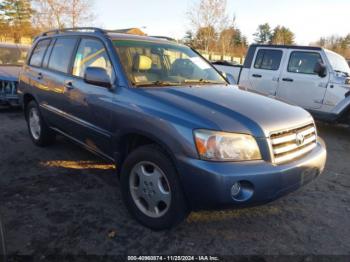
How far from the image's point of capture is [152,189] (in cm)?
275

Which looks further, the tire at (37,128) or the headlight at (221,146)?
the tire at (37,128)

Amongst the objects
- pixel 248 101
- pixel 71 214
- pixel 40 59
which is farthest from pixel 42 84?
pixel 248 101

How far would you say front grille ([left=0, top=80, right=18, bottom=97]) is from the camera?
298 inches

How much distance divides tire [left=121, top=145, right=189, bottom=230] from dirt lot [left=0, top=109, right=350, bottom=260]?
0.16 metres

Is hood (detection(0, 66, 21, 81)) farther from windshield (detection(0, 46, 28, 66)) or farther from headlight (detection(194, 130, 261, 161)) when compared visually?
headlight (detection(194, 130, 261, 161))

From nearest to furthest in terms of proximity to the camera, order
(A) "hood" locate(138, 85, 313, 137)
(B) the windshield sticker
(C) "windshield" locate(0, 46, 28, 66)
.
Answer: (A) "hood" locate(138, 85, 313, 137), (B) the windshield sticker, (C) "windshield" locate(0, 46, 28, 66)

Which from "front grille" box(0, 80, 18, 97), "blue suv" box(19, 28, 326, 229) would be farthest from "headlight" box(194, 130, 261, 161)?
"front grille" box(0, 80, 18, 97)

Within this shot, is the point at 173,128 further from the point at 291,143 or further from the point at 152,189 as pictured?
the point at 291,143

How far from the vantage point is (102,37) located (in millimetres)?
3434

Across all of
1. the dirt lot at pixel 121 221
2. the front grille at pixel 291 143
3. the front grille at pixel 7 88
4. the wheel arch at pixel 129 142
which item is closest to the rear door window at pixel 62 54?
the dirt lot at pixel 121 221

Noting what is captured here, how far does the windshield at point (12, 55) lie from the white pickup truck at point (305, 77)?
21.0 ft

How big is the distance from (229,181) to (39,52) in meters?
4.07

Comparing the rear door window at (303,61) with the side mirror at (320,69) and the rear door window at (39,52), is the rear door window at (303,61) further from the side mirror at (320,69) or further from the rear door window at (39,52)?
the rear door window at (39,52)

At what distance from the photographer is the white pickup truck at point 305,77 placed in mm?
6648
